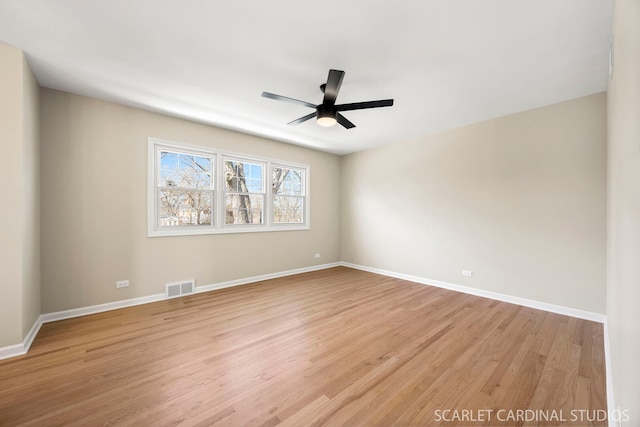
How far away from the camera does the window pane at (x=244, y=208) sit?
452 cm

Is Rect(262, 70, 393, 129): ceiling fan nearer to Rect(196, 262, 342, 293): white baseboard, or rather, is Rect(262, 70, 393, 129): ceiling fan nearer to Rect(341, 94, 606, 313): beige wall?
Rect(341, 94, 606, 313): beige wall

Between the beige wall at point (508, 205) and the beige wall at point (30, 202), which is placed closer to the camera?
the beige wall at point (30, 202)

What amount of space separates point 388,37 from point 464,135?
2.73 meters

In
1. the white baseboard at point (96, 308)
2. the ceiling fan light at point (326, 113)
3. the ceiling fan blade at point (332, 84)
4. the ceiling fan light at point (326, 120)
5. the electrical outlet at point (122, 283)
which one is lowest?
the white baseboard at point (96, 308)

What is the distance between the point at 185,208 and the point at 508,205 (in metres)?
4.96

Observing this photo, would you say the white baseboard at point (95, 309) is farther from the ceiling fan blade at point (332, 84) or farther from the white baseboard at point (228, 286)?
the ceiling fan blade at point (332, 84)

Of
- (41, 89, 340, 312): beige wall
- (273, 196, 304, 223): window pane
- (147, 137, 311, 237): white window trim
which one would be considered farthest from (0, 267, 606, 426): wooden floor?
(273, 196, 304, 223): window pane

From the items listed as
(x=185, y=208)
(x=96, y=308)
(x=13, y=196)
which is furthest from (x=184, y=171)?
(x=96, y=308)

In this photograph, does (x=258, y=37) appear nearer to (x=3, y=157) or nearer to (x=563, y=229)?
(x=3, y=157)

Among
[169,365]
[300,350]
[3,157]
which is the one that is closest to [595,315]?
[300,350]

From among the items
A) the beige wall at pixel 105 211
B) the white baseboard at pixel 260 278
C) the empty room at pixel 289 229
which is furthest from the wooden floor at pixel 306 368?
the white baseboard at pixel 260 278

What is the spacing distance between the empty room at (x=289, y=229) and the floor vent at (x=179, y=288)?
0.05 m

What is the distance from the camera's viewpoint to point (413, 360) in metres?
2.20

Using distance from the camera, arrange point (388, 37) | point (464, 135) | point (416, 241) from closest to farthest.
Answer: point (388, 37)
point (464, 135)
point (416, 241)
